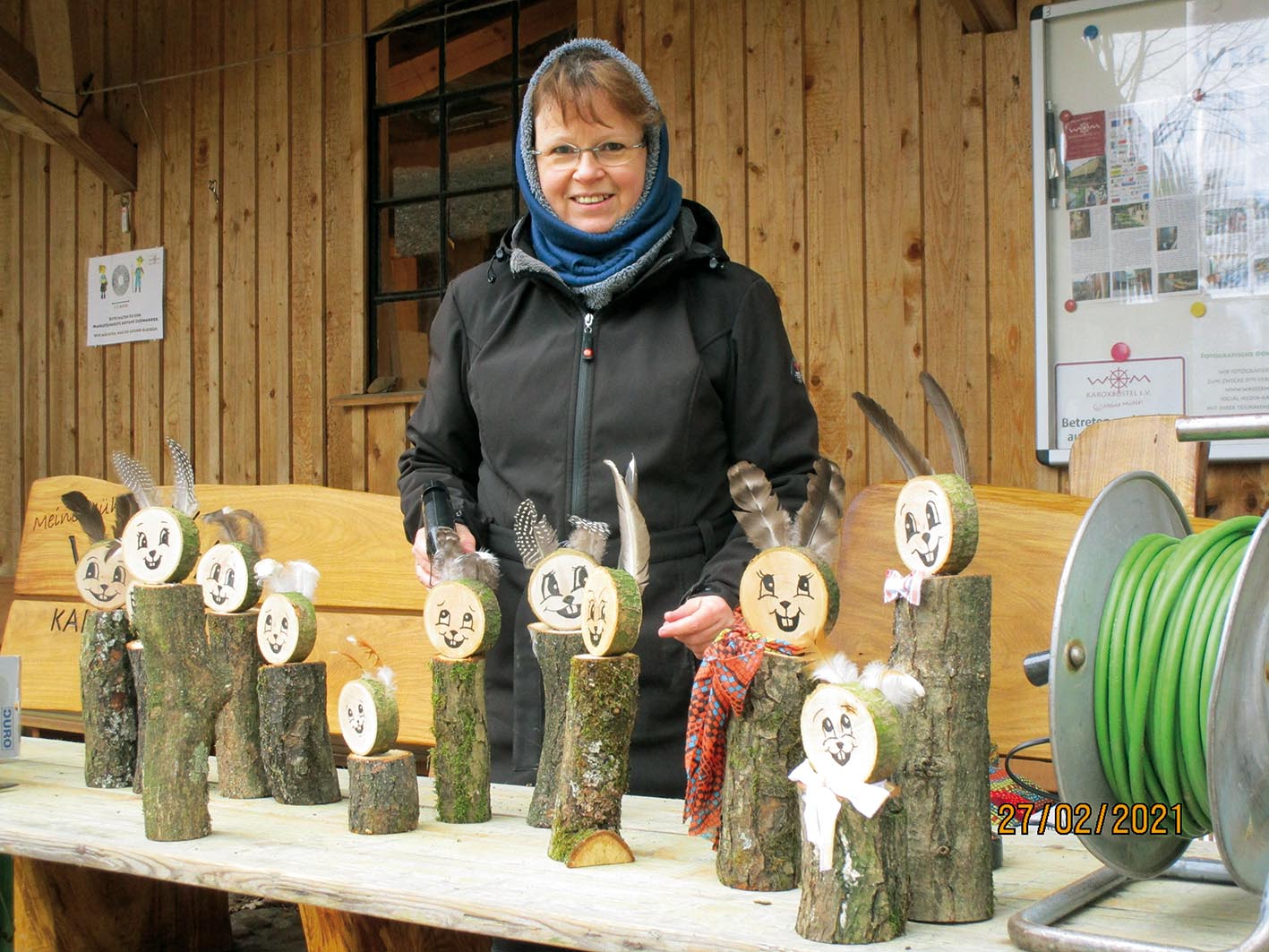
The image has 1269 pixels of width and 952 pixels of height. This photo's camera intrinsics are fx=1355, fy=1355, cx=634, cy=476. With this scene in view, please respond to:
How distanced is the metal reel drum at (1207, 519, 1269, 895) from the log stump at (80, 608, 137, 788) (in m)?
1.82

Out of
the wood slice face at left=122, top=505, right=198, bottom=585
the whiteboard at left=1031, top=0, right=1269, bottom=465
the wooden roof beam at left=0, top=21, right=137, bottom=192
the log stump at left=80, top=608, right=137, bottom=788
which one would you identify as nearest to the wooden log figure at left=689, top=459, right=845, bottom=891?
the wood slice face at left=122, top=505, right=198, bottom=585

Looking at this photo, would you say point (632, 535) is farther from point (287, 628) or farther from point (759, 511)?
point (287, 628)

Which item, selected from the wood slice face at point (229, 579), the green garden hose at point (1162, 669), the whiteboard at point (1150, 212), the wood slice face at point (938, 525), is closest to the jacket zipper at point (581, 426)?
the wood slice face at point (229, 579)

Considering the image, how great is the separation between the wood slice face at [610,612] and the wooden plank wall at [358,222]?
2187 mm

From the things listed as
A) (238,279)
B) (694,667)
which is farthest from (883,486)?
(238,279)

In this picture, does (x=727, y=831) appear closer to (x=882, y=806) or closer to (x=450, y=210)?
(x=882, y=806)

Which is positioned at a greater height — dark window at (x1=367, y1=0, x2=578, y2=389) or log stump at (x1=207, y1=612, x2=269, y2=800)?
dark window at (x1=367, y1=0, x2=578, y2=389)

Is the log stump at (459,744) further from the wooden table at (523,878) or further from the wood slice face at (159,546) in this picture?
the wood slice face at (159,546)

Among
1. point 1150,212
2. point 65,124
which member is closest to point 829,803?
point 1150,212

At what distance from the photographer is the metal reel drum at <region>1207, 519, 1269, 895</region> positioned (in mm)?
1244

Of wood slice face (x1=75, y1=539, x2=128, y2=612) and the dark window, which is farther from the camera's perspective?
the dark window

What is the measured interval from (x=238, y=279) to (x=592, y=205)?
3527mm

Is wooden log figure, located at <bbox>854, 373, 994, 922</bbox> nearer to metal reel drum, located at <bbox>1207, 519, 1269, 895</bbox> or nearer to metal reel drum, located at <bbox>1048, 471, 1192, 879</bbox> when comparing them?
metal reel drum, located at <bbox>1048, 471, 1192, 879</bbox>

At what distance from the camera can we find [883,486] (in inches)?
125
